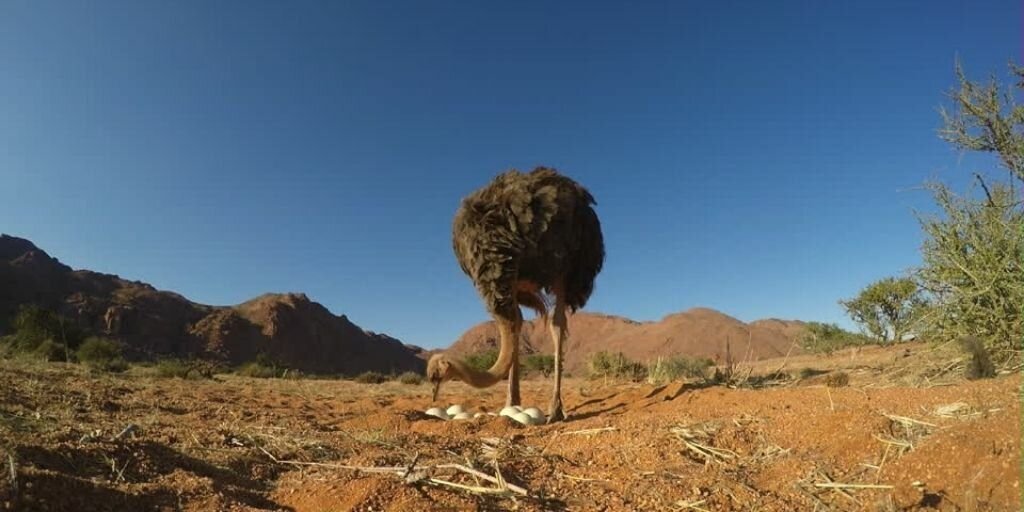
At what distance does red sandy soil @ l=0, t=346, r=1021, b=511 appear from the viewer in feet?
9.42

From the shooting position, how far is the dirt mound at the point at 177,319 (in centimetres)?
4366

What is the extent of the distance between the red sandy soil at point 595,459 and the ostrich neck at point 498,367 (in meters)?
0.56

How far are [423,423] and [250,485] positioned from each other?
10.1 feet

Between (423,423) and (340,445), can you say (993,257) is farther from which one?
(340,445)

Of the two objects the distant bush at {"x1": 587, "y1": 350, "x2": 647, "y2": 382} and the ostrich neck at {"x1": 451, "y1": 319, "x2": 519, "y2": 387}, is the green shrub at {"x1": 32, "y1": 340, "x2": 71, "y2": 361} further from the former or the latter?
the ostrich neck at {"x1": 451, "y1": 319, "x2": 519, "y2": 387}

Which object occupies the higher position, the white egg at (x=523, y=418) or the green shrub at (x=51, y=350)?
the white egg at (x=523, y=418)

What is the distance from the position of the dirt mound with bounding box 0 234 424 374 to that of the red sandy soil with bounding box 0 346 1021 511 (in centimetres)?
3256

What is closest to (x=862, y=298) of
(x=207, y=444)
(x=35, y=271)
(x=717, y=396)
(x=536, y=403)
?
(x=536, y=403)

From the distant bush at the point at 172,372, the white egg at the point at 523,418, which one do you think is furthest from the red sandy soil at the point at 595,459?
the distant bush at the point at 172,372

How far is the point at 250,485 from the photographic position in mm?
3537

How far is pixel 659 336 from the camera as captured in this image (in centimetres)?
6512

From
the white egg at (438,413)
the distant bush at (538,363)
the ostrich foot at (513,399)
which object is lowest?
the white egg at (438,413)

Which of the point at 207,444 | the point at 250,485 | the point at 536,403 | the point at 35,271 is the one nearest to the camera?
the point at 250,485

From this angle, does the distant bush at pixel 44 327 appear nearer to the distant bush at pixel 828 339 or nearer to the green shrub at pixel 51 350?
the green shrub at pixel 51 350
